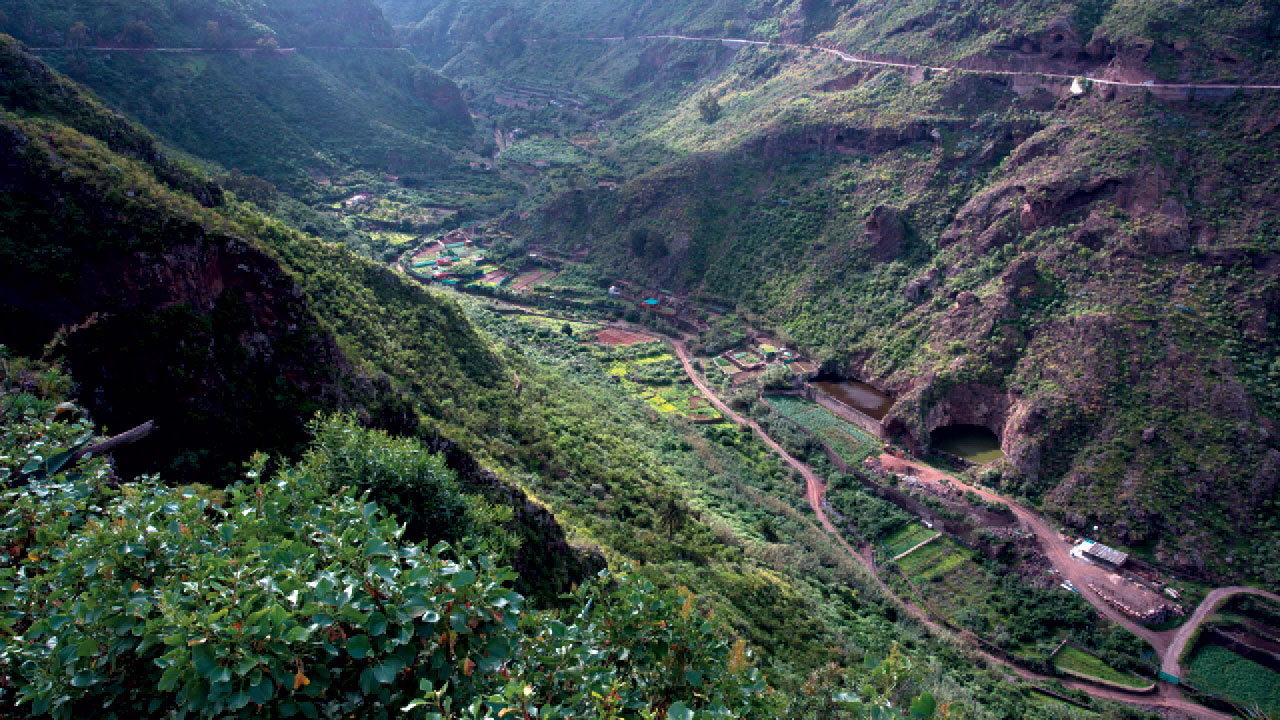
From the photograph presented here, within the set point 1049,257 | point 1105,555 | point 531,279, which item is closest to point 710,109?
point 531,279

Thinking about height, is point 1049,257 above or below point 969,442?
above

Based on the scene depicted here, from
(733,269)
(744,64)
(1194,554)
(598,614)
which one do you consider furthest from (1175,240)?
(744,64)

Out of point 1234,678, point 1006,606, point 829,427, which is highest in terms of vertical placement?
point 829,427

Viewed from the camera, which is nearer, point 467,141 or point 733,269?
point 733,269

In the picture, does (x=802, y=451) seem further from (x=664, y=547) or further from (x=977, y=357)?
(x=664, y=547)

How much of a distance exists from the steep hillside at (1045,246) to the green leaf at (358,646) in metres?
41.8

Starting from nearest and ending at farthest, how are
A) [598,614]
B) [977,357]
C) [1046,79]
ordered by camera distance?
[598,614], [977,357], [1046,79]

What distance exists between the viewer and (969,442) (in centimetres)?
4297

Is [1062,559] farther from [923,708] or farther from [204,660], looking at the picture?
[204,660]

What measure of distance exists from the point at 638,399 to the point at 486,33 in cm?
13700

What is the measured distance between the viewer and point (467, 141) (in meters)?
107

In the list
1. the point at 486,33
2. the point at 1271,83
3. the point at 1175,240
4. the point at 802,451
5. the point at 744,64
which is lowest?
the point at 802,451

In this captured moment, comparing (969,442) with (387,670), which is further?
(969,442)

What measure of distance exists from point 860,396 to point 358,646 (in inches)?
1910
